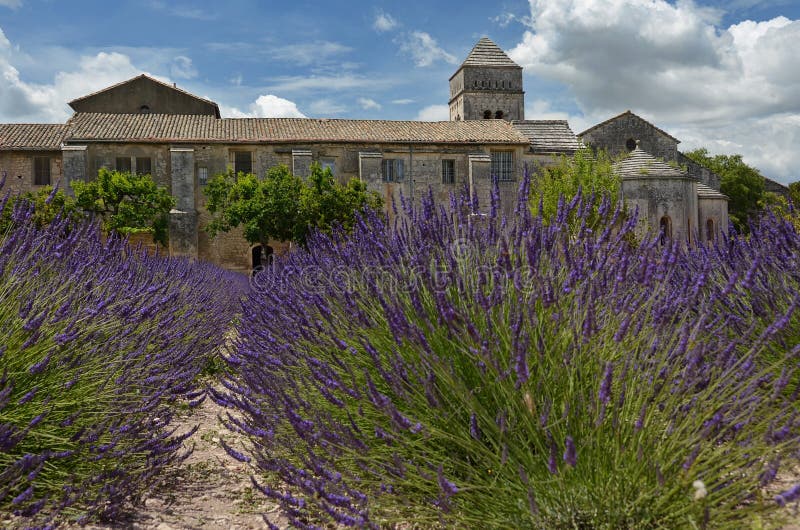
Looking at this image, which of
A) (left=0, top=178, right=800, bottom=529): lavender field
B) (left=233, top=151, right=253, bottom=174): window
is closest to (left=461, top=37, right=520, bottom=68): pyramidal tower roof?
(left=233, top=151, right=253, bottom=174): window

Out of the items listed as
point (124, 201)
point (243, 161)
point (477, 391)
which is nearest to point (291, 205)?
point (243, 161)

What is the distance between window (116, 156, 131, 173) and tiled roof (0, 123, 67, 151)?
87.7 inches

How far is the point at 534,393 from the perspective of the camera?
226 centimetres

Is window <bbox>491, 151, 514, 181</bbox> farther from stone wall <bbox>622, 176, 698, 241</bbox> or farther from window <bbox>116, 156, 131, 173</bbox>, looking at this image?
window <bbox>116, 156, 131, 173</bbox>

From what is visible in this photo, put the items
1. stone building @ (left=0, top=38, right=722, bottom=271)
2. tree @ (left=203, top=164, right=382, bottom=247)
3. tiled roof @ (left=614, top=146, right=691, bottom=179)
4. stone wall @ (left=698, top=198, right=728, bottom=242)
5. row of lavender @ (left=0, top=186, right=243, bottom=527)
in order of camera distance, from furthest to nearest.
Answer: stone wall @ (left=698, top=198, right=728, bottom=242) → tiled roof @ (left=614, top=146, right=691, bottom=179) → stone building @ (left=0, top=38, right=722, bottom=271) → tree @ (left=203, top=164, right=382, bottom=247) → row of lavender @ (left=0, top=186, right=243, bottom=527)

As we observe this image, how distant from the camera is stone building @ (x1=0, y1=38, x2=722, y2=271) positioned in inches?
914

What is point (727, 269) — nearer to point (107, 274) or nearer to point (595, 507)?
point (595, 507)

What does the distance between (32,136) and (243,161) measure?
781 cm

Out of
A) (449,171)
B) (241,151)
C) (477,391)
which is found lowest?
(477,391)

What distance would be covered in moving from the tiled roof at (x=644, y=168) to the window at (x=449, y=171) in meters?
6.04

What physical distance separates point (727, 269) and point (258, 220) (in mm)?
17643

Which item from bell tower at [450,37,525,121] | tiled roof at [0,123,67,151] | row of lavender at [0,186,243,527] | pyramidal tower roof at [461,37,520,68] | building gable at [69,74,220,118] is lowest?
row of lavender at [0,186,243,527]

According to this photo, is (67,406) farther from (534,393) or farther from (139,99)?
(139,99)

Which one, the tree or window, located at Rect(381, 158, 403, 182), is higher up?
window, located at Rect(381, 158, 403, 182)
